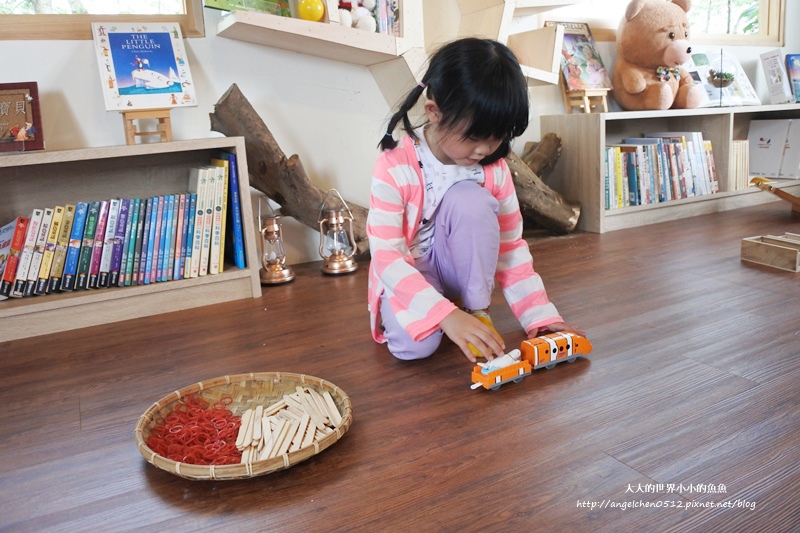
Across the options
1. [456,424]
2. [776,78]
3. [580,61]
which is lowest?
[456,424]

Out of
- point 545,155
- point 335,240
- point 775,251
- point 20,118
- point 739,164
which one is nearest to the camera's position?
point 20,118

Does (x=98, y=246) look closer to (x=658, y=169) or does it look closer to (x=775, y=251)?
(x=775, y=251)

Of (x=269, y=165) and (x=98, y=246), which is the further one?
(x=269, y=165)

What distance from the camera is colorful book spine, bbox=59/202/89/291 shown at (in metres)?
1.71

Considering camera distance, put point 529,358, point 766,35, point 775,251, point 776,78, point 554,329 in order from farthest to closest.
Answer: point 766,35
point 776,78
point 775,251
point 554,329
point 529,358

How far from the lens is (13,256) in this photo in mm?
1667

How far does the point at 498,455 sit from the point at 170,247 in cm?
120

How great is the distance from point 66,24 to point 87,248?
66 centimetres

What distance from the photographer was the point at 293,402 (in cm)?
108

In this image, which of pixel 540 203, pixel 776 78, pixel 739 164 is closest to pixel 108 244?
pixel 540 203

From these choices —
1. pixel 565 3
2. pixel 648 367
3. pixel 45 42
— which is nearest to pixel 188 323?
pixel 45 42

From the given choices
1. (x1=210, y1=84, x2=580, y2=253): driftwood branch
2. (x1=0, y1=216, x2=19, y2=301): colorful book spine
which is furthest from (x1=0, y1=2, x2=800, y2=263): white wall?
(x1=0, y1=216, x2=19, y2=301): colorful book spine

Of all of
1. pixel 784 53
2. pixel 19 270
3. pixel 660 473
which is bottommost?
pixel 660 473

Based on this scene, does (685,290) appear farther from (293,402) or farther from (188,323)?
(188,323)
